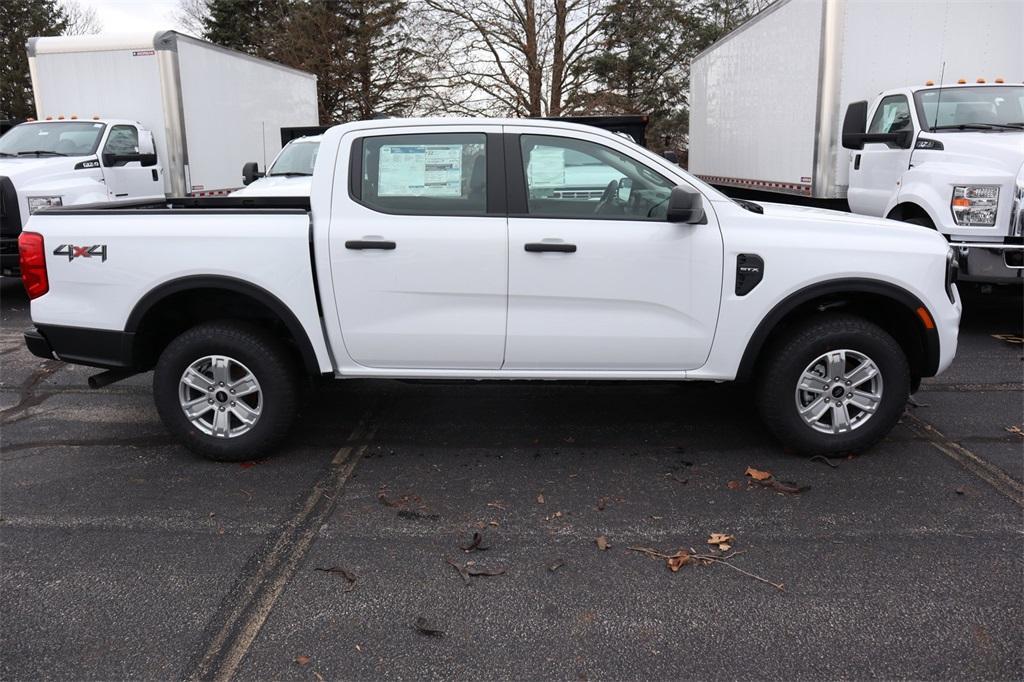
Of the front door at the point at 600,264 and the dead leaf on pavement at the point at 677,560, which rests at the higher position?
the front door at the point at 600,264

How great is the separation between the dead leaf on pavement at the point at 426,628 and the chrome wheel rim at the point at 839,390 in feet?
8.11

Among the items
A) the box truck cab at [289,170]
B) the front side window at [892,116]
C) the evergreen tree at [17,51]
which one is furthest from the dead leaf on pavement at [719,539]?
the evergreen tree at [17,51]

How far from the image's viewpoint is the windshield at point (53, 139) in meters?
10.4

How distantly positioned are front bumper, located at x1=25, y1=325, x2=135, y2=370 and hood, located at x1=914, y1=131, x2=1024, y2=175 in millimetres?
6933

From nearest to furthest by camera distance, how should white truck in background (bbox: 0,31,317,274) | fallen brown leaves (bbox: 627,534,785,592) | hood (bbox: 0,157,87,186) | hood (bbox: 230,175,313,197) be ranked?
fallen brown leaves (bbox: 627,534,785,592)
hood (bbox: 230,175,313,197)
hood (bbox: 0,157,87,186)
white truck in background (bbox: 0,31,317,274)

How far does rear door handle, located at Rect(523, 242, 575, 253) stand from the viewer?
13.9ft

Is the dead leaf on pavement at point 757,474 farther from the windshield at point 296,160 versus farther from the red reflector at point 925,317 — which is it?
the windshield at point 296,160

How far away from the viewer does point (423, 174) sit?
4.41 meters

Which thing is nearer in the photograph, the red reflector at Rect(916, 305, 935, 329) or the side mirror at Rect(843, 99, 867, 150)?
A: the red reflector at Rect(916, 305, 935, 329)

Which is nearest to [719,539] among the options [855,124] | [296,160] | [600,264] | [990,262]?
[600,264]

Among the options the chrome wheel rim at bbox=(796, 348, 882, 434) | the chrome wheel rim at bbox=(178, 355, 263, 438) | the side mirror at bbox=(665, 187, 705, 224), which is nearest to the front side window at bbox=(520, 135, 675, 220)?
the side mirror at bbox=(665, 187, 705, 224)

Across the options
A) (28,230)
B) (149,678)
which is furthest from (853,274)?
(28,230)

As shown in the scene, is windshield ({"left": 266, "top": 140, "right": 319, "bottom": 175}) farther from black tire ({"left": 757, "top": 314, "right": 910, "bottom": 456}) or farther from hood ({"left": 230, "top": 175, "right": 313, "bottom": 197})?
black tire ({"left": 757, "top": 314, "right": 910, "bottom": 456})

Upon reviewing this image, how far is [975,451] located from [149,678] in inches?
173
